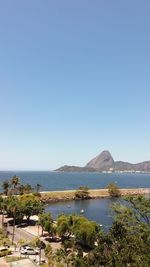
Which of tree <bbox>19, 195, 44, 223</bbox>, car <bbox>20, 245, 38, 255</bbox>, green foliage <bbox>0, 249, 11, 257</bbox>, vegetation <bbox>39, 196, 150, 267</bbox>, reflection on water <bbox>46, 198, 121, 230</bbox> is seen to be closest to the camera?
vegetation <bbox>39, 196, 150, 267</bbox>

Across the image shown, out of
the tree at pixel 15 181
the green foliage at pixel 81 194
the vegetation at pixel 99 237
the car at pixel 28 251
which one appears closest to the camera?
the vegetation at pixel 99 237

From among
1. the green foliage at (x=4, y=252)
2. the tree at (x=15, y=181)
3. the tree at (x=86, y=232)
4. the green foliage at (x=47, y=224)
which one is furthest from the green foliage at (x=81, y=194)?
the green foliage at (x=4, y=252)

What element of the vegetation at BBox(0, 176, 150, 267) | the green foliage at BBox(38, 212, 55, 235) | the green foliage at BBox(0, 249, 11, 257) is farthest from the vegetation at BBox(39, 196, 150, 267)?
the green foliage at BBox(0, 249, 11, 257)

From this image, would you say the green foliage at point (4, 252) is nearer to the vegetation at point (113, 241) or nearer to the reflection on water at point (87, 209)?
the vegetation at point (113, 241)

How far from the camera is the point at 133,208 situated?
61.8 m

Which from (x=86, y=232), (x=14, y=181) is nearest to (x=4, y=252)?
(x=86, y=232)

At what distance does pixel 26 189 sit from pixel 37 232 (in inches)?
2846

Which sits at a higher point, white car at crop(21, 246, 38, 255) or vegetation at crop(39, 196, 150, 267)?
vegetation at crop(39, 196, 150, 267)

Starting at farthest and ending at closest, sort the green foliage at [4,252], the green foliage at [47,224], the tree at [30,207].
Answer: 1. the tree at [30,207]
2. the green foliage at [47,224]
3. the green foliage at [4,252]

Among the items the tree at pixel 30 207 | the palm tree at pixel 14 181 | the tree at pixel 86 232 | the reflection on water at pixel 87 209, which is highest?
the palm tree at pixel 14 181

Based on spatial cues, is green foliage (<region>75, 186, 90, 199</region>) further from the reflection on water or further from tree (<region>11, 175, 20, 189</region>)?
tree (<region>11, 175, 20, 189</region>)

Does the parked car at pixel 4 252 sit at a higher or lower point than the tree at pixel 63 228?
lower

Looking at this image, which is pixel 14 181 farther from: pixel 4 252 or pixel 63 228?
pixel 4 252

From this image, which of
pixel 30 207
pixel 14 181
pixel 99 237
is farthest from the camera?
pixel 14 181
